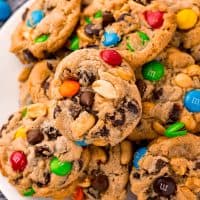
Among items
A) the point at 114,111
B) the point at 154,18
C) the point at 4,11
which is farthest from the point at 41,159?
the point at 4,11

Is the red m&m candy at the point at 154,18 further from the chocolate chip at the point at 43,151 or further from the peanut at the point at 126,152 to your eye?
the chocolate chip at the point at 43,151

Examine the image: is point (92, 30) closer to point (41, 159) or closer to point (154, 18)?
point (154, 18)

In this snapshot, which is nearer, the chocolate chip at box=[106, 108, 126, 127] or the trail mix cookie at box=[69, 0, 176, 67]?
the chocolate chip at box=[106, 108, 126, 127]

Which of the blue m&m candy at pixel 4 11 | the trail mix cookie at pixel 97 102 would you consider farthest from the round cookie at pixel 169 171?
the blue m&m candy at pixel 4 11

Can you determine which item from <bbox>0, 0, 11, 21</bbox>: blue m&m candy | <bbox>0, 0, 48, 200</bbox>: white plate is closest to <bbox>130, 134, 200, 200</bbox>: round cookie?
<bbox>0, 0, 48, 200</bbox>: white plate

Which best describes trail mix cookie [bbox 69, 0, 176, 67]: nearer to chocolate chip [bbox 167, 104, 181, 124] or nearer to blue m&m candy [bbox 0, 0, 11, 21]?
chocolate chip [bbox 167, 104, 181, 124]
